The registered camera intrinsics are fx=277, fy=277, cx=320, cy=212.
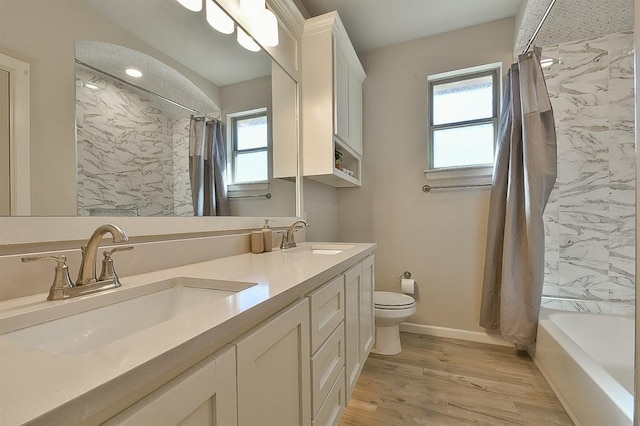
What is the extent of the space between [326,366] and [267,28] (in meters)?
1.74

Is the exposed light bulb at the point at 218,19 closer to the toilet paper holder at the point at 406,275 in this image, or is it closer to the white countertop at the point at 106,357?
the white countertop at the point at 106,357

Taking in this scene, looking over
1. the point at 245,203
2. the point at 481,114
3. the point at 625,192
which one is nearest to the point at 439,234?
the point at 481,114

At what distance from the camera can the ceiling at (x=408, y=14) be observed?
2.06 meters

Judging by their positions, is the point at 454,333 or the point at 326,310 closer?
the point at 326,310

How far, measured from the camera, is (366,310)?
167 centimetres

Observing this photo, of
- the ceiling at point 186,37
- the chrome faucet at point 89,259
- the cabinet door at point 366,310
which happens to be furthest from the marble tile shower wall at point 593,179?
the chrome faucet at point 89,259

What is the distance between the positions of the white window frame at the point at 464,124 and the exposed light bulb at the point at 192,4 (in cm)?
195

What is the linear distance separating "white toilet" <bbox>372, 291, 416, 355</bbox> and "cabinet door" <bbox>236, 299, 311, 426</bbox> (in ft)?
4.03

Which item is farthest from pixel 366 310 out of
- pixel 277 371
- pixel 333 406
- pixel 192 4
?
pixel 192 4

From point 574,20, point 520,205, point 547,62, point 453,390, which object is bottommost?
point 453,390

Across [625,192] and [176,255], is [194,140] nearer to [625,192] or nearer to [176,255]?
[176,255]

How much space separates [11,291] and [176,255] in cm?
44

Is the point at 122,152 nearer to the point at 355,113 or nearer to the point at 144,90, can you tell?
the point at 144,90

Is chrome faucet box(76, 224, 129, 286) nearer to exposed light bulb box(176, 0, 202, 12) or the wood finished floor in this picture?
exposed light bulb box(176, 0, 202, 12)
